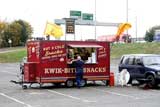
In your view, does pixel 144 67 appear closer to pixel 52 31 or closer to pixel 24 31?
pixel 52 31

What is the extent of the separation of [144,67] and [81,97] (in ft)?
19.0

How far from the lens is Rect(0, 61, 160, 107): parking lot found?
16766 mm

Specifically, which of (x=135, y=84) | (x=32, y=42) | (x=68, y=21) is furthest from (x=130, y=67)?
(x=68, y=21)

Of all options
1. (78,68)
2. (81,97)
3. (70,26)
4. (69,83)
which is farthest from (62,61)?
(70,26)

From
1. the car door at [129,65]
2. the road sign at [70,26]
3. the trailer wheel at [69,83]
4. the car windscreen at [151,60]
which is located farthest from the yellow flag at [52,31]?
the car windscreen at [151,60]

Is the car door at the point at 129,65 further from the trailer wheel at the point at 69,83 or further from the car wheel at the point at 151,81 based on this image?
the trailer wheel at the point at 69,83

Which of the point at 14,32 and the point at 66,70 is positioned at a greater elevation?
the point at 14,32

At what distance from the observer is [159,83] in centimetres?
2330

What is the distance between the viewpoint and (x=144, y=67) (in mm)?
24031

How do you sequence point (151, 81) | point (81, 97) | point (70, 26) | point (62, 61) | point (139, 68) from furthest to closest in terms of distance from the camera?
point (70, 26), point (139, 68), point (62, 61), point (151, 81), point (81, 97)

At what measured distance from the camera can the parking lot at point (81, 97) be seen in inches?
660

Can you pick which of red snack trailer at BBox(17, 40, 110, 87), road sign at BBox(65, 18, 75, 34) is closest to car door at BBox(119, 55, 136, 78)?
red snack trailer at BBox(17, 40, 110, 87)

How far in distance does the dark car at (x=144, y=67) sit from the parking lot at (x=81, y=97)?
2.87 feet

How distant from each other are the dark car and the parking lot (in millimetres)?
873
